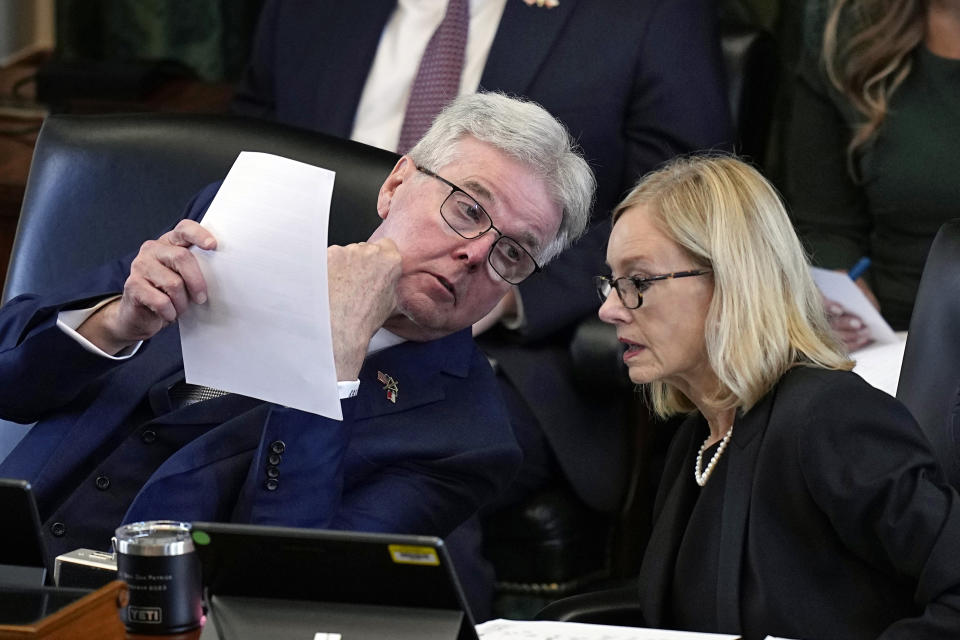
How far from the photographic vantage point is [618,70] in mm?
2832

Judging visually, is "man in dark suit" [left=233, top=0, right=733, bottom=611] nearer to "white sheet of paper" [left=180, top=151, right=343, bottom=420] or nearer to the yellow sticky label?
"white sheet of paper" [left=180, top=151, right=343, bottom=420]

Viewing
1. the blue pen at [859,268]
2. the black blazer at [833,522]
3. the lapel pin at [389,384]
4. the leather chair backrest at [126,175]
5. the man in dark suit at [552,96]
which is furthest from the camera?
the blue pen at [859,268]

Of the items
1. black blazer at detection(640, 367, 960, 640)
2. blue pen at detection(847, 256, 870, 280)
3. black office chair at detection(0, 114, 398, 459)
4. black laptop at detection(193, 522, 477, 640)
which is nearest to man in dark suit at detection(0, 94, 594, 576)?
black office chair at detection(0, 114, 398, 459)

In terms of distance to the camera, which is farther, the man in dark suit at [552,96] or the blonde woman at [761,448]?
the man in dark suit at [552,96]

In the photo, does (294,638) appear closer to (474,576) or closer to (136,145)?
(474,576)

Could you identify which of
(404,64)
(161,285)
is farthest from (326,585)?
(404,64)

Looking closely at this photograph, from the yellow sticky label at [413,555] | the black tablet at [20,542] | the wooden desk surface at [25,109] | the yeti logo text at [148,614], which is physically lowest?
the wooden desk surface at [25,109]

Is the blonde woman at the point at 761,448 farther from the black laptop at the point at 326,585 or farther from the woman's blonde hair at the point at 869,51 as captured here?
the woman's blonde hair at the point at 869,51

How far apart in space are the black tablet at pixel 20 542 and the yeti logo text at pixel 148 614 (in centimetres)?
10

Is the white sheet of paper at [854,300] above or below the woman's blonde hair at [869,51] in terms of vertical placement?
below

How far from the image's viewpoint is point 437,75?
2.87m

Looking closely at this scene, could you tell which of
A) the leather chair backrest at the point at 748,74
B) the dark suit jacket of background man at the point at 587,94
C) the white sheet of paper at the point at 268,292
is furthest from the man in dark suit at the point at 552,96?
the white sheet of paper at the point at 268,292

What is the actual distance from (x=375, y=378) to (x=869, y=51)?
4.66ft

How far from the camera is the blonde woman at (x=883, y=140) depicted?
9.45 feet
